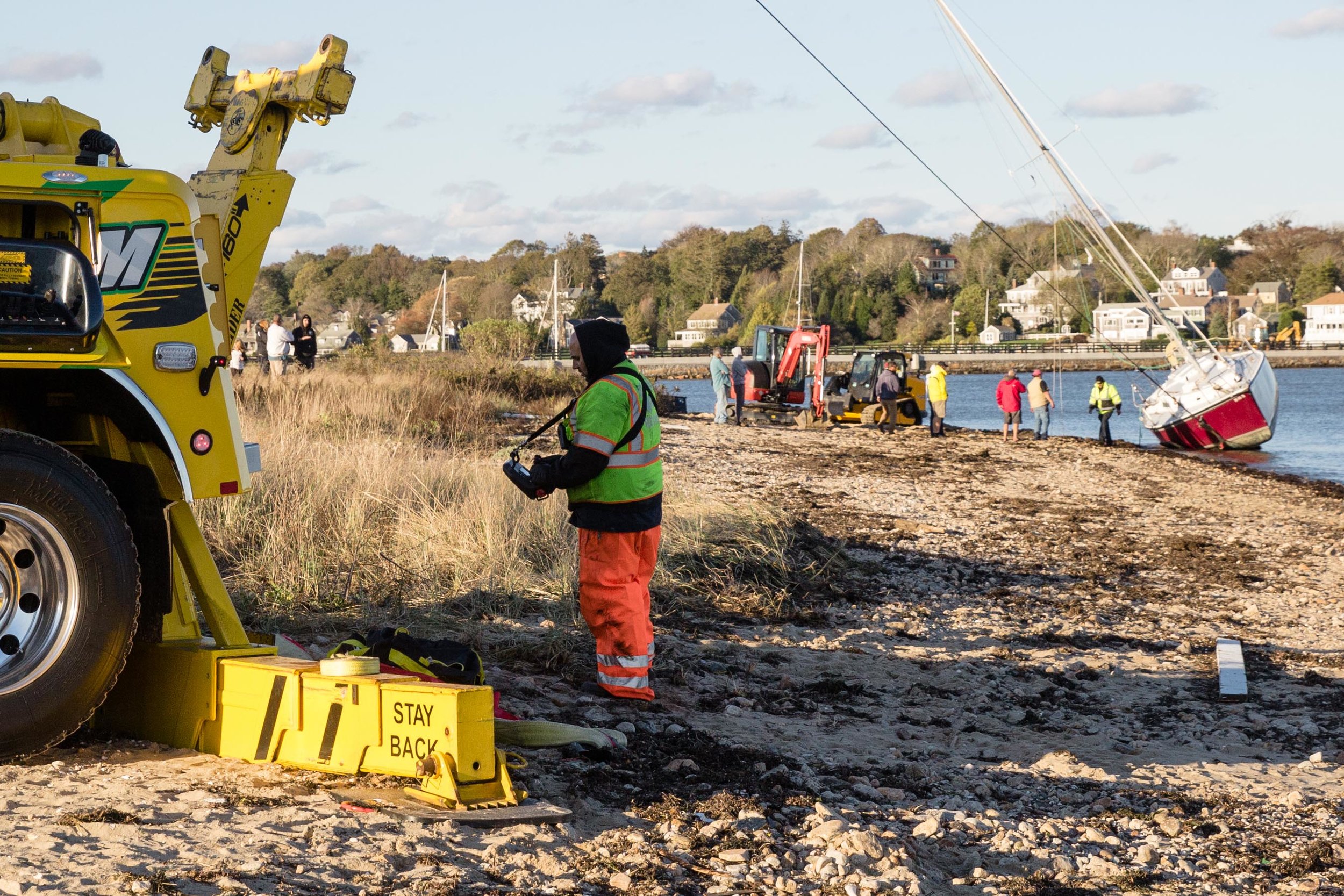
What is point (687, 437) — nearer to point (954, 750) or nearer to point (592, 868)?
point (954, 750)

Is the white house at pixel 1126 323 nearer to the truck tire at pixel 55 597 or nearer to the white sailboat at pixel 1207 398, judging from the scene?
the white sailboat at pixel 1207 398

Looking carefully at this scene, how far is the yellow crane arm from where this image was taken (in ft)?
19.4

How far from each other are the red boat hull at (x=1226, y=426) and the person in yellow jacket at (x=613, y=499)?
28698mm

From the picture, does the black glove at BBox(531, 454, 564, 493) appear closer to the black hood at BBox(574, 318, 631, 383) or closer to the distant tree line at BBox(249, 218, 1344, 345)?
the black hood at BBox(574, 318, 631, 383)

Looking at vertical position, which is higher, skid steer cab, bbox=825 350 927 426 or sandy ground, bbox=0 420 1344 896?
skid steer cab, bbox=825 350 927 426

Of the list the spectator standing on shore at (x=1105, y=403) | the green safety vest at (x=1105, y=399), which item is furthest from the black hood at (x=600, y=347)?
the green safety vest at (x=1105, y=399)

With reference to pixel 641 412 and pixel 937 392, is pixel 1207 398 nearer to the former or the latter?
pixel 937 392

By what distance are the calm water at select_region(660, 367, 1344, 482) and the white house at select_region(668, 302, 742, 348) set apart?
85.7ft

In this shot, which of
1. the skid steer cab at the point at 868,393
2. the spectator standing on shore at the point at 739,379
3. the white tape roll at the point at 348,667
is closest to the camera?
the white tape roll at the point at 348,667

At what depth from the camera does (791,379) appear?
32969 millimetres

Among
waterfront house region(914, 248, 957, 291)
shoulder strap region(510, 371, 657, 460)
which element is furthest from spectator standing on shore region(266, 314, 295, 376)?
waterfront house region(914, 248, 957, 291)

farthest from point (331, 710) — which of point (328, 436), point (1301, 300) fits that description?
point (1301, 300)

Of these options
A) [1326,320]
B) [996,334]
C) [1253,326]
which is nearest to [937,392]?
[996,334]

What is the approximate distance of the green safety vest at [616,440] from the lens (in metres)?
6.30
